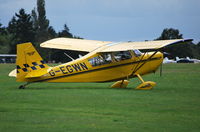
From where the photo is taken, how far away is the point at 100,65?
62.1 ft

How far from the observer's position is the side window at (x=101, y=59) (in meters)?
18.8

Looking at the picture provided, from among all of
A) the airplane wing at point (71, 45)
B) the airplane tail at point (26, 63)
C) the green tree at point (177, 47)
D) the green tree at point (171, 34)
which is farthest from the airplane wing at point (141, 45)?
the green tree at point (171, 34)

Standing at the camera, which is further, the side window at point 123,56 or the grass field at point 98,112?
the side window at point 123,56

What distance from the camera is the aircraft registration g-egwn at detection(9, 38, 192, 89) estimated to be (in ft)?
57.9

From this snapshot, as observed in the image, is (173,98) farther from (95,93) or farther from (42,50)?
(42,50)

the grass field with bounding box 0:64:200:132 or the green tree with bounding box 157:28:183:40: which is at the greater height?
the green tree with bounding box 157:28:183:40

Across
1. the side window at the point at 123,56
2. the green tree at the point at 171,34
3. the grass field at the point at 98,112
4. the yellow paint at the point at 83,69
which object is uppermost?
the green tree at the point at 171,34

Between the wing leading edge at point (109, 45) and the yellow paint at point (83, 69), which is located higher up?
the wing leading edge at point (109, 45)

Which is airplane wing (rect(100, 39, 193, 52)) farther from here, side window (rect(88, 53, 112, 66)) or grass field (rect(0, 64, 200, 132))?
grass field (rect(0, 64, 200, 132))

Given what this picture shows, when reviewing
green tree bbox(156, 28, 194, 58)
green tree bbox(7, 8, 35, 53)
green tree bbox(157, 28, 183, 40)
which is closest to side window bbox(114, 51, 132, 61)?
green tree bbox(7, 8, 35, 53)

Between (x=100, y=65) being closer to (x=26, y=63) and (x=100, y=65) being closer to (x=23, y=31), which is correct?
(x=26, y=63)

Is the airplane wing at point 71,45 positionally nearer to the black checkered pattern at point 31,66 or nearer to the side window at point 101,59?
the side window at point 101,59

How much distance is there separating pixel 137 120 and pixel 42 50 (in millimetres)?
88490

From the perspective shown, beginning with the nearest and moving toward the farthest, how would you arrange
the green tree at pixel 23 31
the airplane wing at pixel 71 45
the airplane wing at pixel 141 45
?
the airplane wing at pixel 141 45 → the airplane wing at pixel 71 45 → the green tree at pixel 23 31
